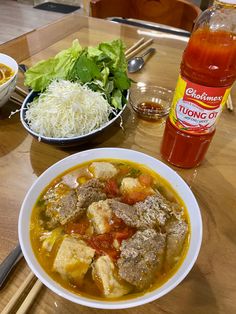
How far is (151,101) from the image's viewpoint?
5.14 feet

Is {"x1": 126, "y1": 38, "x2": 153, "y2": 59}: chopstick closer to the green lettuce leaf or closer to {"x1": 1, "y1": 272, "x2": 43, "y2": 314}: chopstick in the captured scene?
the green lettuce leaf

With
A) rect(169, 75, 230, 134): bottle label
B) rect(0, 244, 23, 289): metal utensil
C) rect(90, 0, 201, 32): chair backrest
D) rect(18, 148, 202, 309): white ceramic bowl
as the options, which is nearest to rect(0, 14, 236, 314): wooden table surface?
rect(0, 244, 23, 289): metal utensil

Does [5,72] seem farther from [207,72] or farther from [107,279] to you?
[107,279]

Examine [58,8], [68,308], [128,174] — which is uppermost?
[128,174]

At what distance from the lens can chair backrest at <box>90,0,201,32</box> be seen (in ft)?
7.56

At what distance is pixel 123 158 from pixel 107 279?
0.45 metres

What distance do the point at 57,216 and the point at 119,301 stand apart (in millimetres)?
352

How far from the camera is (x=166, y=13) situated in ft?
7.79

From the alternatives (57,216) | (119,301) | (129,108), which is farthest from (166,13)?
(119,301)

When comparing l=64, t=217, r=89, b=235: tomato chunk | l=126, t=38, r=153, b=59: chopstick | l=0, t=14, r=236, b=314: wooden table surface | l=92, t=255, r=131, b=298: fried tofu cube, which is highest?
l=126, t=38, r=153, b=59: chopstick

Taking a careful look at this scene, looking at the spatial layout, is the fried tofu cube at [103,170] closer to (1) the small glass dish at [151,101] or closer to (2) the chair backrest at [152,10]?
(1) the small glass dish at [151,101]

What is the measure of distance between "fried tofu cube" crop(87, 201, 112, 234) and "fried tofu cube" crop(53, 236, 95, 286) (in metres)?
0.08

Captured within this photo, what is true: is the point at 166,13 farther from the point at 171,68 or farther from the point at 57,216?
the point at 57,216

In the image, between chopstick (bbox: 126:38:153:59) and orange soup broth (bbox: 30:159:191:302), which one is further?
chopstick (bbox: 126:38:153:59)
